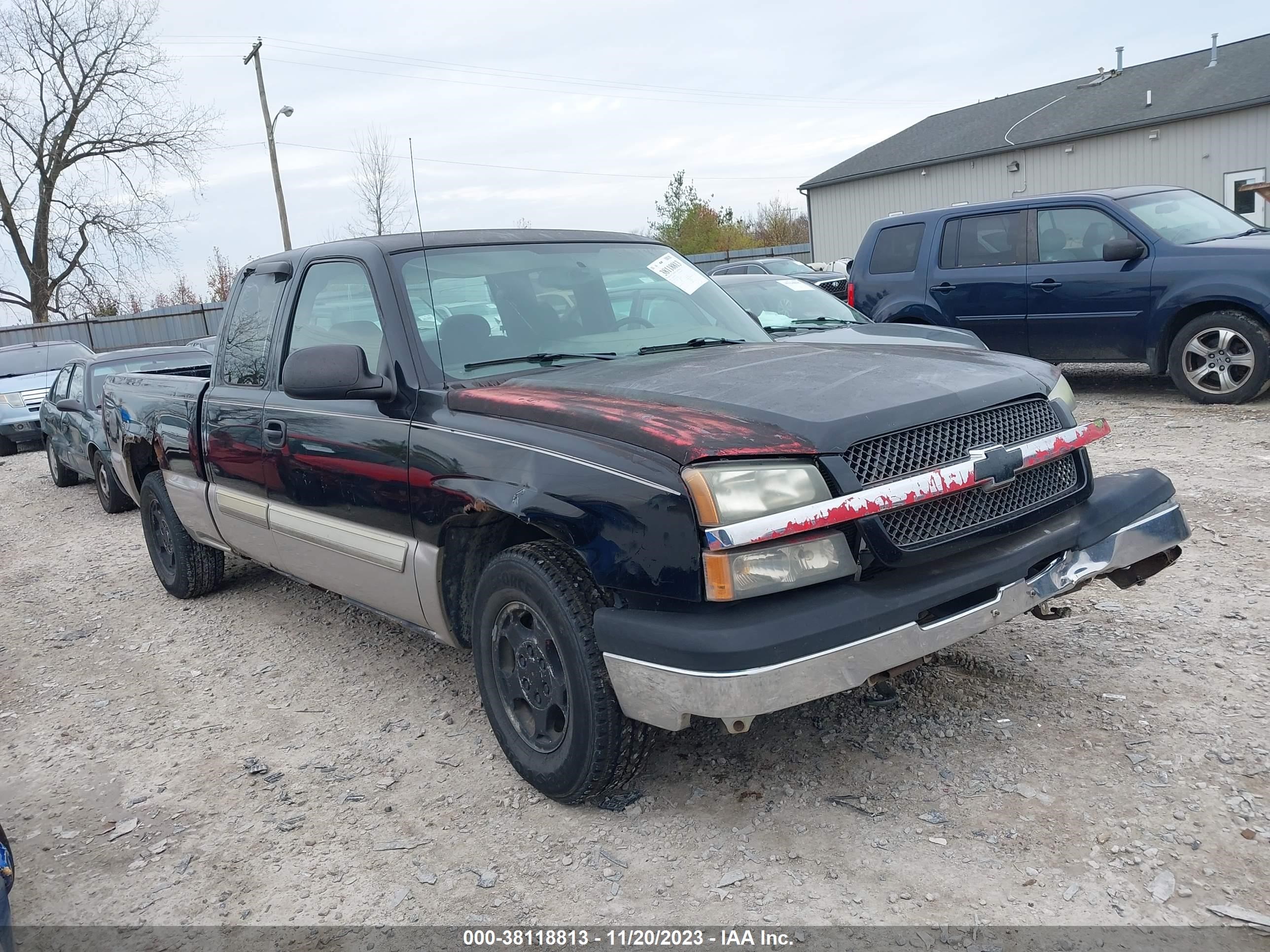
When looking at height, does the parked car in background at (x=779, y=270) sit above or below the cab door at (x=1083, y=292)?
above

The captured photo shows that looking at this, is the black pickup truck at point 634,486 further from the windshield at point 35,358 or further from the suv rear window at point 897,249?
the windshield at point 35,358

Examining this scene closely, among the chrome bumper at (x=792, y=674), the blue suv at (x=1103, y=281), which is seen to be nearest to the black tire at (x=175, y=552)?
the chrome bumper at (x=792, y=674)

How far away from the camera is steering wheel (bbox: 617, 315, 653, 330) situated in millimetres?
4141

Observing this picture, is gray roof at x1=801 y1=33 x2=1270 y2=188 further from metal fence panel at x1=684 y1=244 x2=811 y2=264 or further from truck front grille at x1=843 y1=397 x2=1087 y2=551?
truck front grille at x1=843 y1=397 x2=1087 y2=551

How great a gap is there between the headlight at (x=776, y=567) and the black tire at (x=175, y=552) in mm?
4022

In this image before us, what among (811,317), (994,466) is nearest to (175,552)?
(994,466)

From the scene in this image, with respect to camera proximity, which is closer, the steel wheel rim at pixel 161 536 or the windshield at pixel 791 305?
the steel wheel rim at pixel 161 536

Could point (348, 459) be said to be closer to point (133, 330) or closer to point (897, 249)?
point (897, 249)

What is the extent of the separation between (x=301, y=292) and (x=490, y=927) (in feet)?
9.43

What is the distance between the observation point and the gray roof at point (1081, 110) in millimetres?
→ 24656

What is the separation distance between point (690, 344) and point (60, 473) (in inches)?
412

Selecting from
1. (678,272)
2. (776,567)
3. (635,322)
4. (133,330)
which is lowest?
(776,567)

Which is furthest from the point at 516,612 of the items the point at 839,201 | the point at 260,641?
the point at 839,201

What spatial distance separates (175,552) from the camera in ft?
19.7
